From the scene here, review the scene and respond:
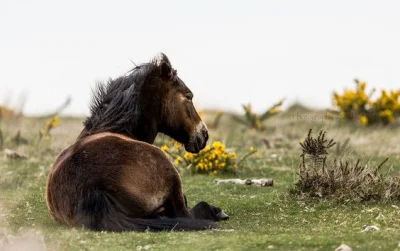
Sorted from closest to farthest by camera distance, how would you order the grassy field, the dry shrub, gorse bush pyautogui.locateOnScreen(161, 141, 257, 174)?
the grassy field
the dry shrub
gorse bush pyautogui.locateOnScreen(161, 141, 257, 174)

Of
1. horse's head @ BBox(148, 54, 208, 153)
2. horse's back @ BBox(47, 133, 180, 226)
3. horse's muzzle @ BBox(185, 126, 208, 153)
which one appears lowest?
horse's back @ BBox(47, 133, 180, 226)

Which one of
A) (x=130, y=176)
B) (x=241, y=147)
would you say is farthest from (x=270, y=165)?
(x=130, y=176)

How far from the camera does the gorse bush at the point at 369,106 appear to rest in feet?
75.2

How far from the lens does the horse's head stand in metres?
8.98

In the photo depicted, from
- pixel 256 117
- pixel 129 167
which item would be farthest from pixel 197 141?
pixel 256 117

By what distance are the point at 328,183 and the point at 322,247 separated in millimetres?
3314

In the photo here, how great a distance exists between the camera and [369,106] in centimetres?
2323

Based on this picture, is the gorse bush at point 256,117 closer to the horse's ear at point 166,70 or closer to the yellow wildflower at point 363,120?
the yellow wildflower at point 363,120

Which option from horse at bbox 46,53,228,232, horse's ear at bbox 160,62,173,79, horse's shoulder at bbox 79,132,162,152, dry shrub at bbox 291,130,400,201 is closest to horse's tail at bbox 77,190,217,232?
horse at bbox 46,53,228,232

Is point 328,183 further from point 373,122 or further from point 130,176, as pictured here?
point 373,122

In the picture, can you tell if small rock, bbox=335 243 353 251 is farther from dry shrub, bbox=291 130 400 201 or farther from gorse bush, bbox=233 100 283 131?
gorse bush, bbox=233 100 283 131

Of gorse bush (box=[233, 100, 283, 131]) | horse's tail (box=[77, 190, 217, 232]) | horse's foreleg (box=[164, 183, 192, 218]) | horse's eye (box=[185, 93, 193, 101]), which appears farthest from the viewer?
gorse bush (box=[233, 100, 283, 131])

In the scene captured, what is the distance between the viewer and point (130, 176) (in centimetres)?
782

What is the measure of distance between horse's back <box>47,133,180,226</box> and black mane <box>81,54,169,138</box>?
1.61 ft
